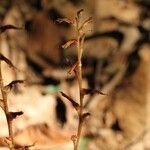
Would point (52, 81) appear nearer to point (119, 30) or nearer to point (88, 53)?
point (88, 53)

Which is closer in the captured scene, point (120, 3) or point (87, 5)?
point (87, 5)

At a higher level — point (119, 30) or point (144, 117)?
point (119, 30)

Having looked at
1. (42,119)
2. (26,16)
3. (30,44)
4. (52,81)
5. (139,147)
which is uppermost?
(26,16)

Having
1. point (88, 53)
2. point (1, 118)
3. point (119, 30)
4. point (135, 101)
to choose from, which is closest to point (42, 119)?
point (1, 118)

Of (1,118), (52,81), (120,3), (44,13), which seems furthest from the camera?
(120,3)

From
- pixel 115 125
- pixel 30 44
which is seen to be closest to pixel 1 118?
pixel 115 125

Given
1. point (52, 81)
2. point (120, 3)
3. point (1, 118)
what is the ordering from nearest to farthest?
1. point (1, 118)
2. point (52, 81)
3. point (120, 3)
